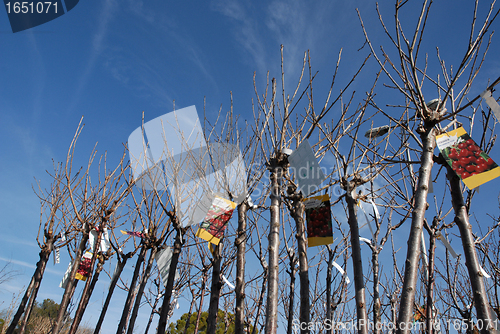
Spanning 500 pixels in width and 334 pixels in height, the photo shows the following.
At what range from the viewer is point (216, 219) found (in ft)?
12.9

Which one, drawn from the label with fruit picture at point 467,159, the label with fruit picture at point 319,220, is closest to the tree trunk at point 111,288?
the label with fruit picture at point 319,220

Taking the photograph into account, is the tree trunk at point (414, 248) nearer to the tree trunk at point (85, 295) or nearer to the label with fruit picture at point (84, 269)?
the tree trunk at point (85, 295)

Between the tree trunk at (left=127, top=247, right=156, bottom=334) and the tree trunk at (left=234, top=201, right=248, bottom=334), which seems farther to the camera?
the tree trunk at (left=127, top=247, right=156, bottom=334)

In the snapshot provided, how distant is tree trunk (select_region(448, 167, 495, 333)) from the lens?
1968mm

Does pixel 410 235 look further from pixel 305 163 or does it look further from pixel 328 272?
pixel 328 272

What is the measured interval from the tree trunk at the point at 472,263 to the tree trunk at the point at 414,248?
0.42m

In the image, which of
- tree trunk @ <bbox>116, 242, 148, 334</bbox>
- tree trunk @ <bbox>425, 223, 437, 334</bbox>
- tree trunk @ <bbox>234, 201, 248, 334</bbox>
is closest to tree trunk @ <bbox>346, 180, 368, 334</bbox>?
tree trunk @ <bbox>425, 223, 437, 334</bbox>

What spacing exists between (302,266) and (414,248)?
1561 millimetres

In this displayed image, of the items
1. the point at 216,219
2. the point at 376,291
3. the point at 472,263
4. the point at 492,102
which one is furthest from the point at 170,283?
the point at 492,102

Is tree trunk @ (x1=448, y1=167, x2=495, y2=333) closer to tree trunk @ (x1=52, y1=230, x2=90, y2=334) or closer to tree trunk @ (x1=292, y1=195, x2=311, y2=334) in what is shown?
tree trunk @ (x1=292, y1=195, x2=311, y2=334)

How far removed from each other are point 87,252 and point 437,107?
7618 millimetres

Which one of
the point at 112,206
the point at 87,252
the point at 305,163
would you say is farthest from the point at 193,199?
the point at 87,252

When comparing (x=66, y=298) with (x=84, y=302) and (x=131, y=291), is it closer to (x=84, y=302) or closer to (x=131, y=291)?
(x=84, y=302)

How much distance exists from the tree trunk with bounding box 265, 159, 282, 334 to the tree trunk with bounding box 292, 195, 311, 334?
47 centimetres
